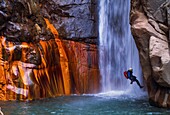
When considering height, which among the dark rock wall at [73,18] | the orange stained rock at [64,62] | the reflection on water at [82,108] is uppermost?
the dark rock wall at [73,18]

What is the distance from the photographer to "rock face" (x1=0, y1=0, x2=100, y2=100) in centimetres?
1534

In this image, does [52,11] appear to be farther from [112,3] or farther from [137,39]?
[137,39]

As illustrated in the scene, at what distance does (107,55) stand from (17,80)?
22.2 ft

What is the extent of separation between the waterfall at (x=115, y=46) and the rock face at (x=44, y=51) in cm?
68

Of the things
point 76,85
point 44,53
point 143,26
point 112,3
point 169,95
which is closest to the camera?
point 169,95

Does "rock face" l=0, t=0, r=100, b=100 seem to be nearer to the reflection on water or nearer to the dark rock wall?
the dark rock wall

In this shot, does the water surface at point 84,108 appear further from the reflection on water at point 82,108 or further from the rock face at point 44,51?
the rock face at point 44,51

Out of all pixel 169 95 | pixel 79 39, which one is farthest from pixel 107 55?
pixel 169 95

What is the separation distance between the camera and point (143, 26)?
12.5 metres

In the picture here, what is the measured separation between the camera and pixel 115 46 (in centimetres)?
1997

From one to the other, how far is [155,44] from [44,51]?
7.24 metres

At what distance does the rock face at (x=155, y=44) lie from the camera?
11328 millimetres

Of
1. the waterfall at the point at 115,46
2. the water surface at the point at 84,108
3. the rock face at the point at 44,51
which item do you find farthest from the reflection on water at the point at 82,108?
the waterfall at the point at 115,46

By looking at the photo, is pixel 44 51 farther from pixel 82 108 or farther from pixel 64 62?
pixel 82 108
